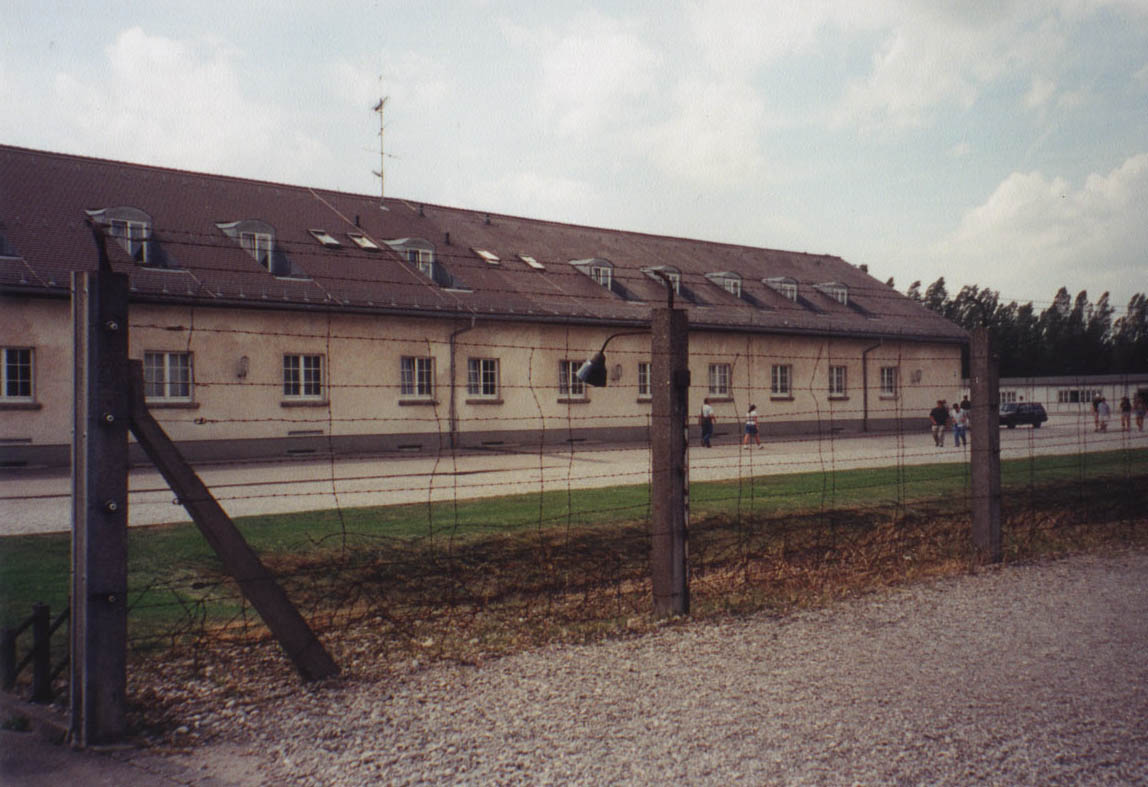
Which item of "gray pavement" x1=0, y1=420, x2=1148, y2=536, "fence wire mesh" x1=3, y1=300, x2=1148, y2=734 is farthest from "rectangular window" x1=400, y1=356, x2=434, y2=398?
"fence wire mesh" x1=3, y1=300, x2=1148, y2=734

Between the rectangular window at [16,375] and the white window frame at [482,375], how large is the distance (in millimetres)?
11453

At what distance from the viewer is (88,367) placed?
13.4 feet

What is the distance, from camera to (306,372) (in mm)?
26859

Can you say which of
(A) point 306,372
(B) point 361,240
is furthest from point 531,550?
(B) point 361,240

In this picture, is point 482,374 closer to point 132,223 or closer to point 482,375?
point 482,375

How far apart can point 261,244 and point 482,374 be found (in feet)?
24.0

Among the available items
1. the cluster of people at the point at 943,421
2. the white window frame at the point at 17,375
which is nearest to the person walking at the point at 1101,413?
the cluster of people at the point at 943,421

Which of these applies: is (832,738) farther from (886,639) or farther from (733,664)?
(886,639)

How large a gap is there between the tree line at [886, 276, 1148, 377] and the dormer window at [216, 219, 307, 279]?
17424 mm

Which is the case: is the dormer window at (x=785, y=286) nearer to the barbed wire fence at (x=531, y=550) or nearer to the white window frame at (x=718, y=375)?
the white window frame at (x=718, y=375)

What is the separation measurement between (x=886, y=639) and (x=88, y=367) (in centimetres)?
436

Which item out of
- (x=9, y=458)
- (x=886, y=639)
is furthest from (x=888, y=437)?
(x=886, y=639)

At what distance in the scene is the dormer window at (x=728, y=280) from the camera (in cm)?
3931

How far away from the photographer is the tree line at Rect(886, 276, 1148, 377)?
14691mm
